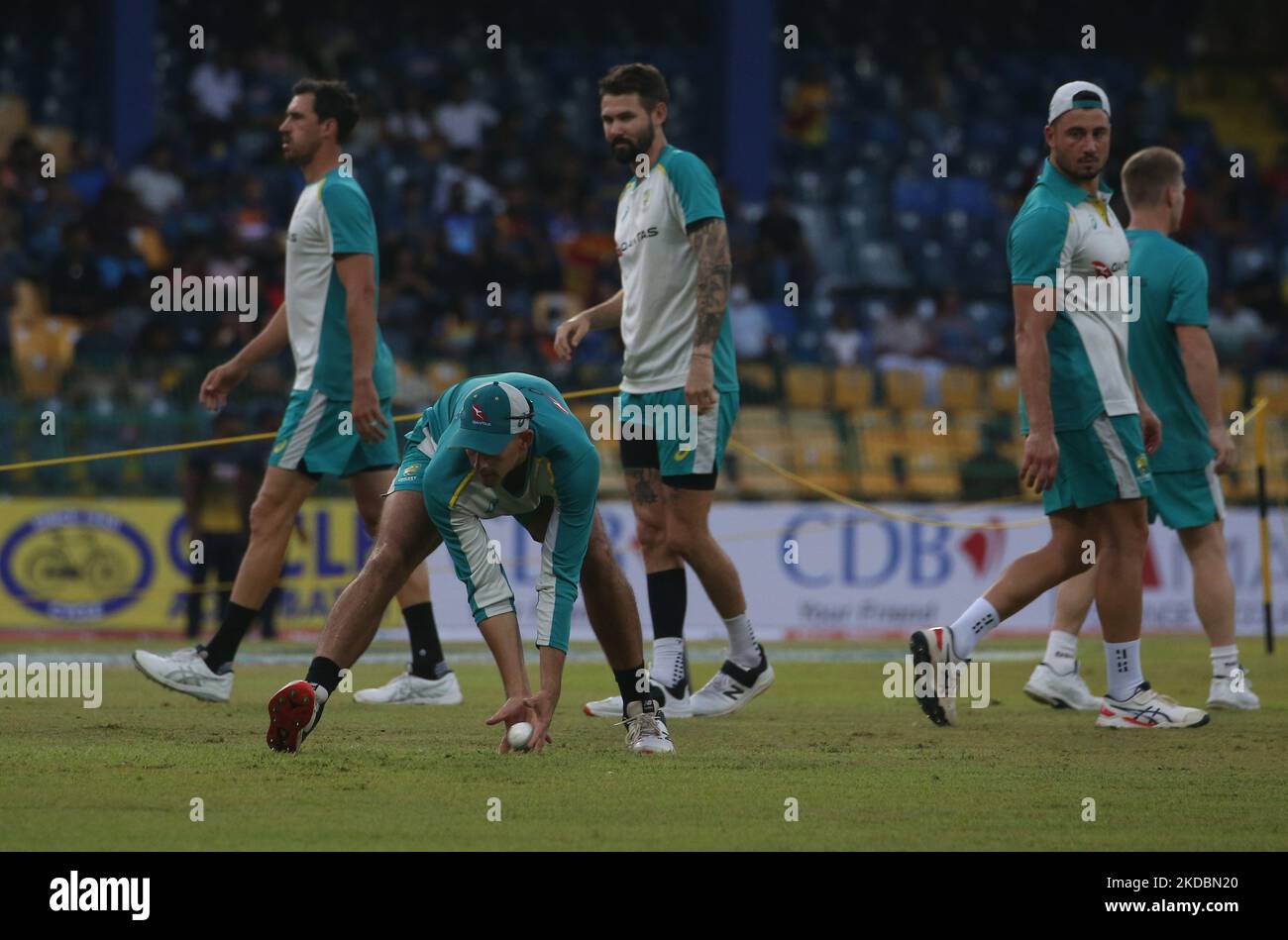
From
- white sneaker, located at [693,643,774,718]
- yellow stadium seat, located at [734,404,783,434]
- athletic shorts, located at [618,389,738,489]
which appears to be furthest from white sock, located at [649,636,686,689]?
yellow stadium seat, located at [734,404,783,434]

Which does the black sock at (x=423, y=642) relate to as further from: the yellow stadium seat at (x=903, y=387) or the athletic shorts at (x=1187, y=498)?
the yellow stadium seat at (x=903, y=387)

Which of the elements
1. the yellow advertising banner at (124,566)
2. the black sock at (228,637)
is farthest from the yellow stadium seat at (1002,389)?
the black sock at (228,637)

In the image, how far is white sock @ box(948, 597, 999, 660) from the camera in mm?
8133

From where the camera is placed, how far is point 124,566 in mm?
15609

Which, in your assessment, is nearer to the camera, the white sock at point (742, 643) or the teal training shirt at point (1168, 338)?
the white sock at point (742, 643)

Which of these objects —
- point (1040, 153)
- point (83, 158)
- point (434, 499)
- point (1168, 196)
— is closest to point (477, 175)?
point (83, 158)

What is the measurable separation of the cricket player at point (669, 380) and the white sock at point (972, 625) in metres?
0.98

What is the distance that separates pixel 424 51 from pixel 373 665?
15004mm

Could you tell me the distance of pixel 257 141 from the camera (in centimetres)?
2180

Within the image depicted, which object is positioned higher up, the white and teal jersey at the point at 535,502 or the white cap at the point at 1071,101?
the white cap at the point at 1071,101

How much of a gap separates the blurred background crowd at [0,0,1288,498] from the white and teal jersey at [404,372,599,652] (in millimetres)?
8675

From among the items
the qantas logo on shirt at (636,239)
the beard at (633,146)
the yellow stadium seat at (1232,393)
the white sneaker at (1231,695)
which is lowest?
the white sneaker at (1231,695)

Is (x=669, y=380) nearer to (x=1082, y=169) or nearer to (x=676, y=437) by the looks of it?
(x=676, y=437)

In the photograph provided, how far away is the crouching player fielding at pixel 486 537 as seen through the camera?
657 cm
